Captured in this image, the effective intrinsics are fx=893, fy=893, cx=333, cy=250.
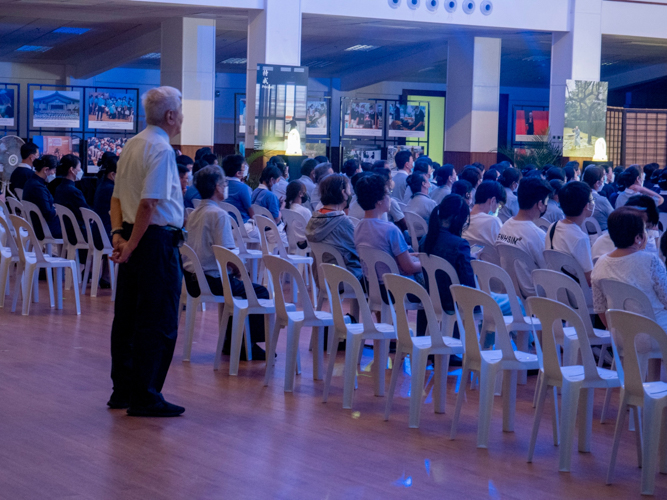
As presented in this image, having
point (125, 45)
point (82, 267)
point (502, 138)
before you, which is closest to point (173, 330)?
point (82, 267)

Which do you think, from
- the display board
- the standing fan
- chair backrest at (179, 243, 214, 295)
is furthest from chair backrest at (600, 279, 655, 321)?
the standing fan

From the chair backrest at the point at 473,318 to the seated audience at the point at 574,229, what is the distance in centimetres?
133

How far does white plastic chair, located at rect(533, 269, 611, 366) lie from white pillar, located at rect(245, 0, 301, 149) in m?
10.2

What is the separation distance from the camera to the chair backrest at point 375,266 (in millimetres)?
5406

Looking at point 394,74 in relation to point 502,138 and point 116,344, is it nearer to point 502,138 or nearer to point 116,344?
point 502,138

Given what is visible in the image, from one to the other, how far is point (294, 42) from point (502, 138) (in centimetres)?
1345

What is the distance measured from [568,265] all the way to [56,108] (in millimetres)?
12658

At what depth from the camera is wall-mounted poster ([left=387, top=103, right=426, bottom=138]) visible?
61.6 feet

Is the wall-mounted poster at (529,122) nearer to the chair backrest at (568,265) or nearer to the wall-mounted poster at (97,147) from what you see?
the wall-mounted poster at (97,147)

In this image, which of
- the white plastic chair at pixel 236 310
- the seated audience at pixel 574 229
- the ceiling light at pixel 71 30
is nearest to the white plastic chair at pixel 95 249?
the white plastic chair at pixel 236 310

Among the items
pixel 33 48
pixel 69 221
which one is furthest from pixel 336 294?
pixel 33 48

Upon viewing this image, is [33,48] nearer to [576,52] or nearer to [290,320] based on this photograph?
[576,52]

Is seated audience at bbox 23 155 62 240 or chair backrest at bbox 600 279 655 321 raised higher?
seated audience at bbox 23 155 62 240

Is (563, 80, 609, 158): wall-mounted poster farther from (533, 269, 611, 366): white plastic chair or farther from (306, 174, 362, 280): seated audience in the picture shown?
(533, 269, 611, 366): white plastic chair
